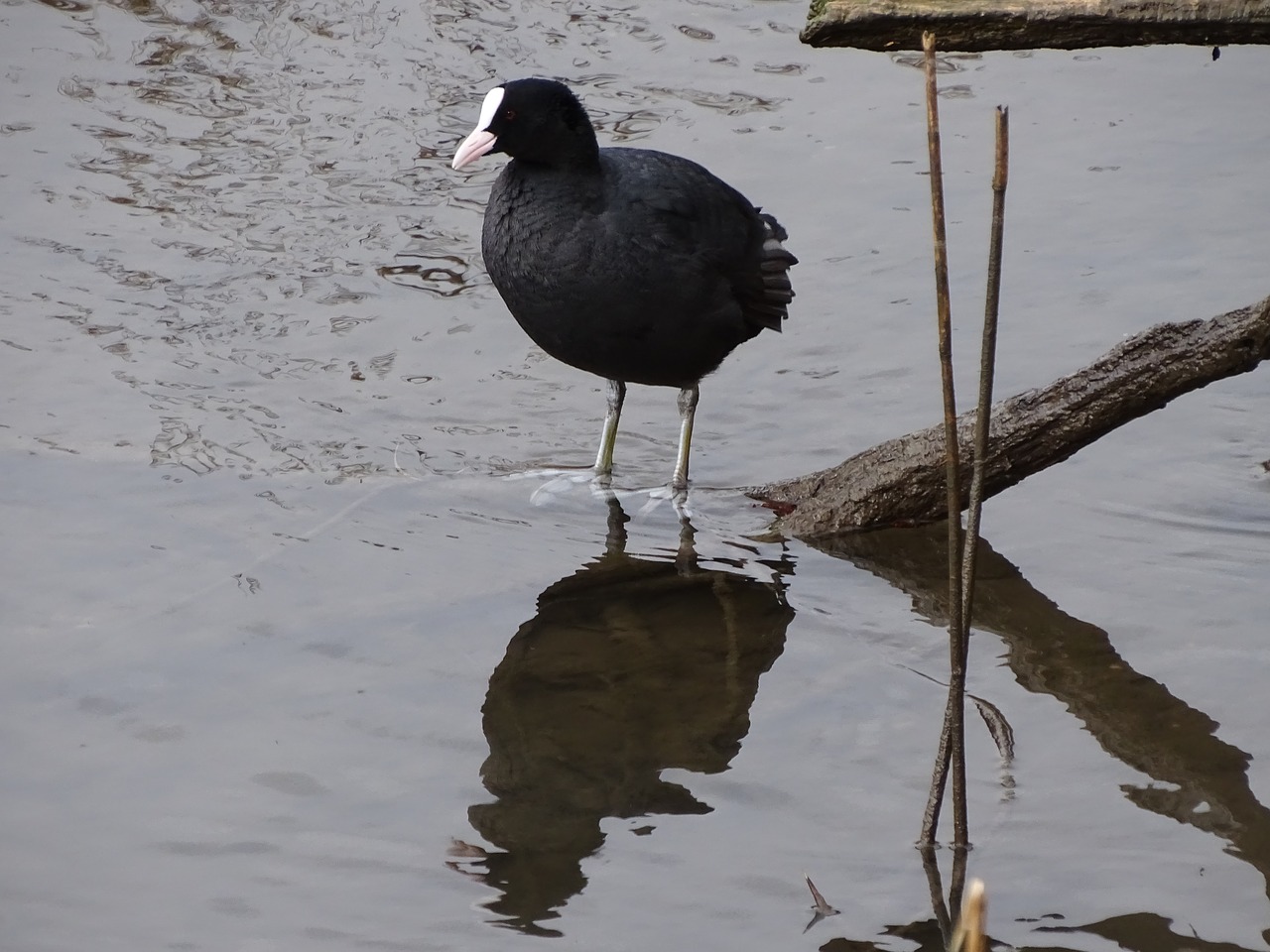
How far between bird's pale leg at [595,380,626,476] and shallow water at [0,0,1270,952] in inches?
5.7

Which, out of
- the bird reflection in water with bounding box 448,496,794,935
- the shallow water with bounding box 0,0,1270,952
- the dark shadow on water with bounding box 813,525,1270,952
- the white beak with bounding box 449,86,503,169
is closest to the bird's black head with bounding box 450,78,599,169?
the white beak with bounding box 449,86,503,169

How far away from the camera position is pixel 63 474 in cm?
520

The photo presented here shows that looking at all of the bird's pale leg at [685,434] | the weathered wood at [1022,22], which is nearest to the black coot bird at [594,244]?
the bird's pale leg at [685,434]

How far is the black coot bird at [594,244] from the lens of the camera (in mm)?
4875

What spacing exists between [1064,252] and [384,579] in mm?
3737

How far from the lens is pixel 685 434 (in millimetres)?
5469

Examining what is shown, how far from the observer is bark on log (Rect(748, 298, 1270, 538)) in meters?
4.28

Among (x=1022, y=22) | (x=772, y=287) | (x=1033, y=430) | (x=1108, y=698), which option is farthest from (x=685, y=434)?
(x=1022, y=22)

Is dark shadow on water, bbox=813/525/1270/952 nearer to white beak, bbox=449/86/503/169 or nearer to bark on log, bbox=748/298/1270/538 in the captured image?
bark on log, bbox=748/298/1270/538

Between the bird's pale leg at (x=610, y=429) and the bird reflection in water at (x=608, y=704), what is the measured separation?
0.34 meters

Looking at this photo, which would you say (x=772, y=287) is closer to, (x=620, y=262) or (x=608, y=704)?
(x=620, y=262)

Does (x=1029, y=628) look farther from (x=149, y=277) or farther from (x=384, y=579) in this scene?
(x=149, y=277)

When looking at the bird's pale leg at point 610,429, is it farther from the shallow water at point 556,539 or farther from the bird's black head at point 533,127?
the bird's black head at point 533,127

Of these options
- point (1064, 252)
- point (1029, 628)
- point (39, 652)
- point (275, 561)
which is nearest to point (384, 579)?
point (275, 561)
